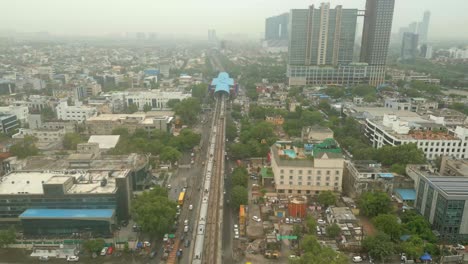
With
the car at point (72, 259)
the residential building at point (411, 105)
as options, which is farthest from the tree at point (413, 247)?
the residential building at point (411, 105)

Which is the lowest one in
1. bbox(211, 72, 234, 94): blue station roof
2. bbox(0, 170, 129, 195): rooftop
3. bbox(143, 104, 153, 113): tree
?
bbox(143, 104, 153, 113): tree

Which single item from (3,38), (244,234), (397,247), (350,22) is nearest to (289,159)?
(244,234)

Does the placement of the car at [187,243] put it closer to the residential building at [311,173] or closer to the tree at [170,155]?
the residential building at [311,173]

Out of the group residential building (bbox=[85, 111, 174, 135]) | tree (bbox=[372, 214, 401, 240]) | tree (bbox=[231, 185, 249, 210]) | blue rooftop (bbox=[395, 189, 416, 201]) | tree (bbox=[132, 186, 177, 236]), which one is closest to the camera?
tree (bbox=[372, 214, 401, 240])

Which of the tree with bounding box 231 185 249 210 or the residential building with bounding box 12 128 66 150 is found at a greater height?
the residential building with bounding box 12 128 66 150

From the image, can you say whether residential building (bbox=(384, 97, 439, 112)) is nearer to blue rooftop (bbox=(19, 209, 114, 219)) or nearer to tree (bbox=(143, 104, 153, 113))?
tree (bbox=(143, 104, 153, 113))

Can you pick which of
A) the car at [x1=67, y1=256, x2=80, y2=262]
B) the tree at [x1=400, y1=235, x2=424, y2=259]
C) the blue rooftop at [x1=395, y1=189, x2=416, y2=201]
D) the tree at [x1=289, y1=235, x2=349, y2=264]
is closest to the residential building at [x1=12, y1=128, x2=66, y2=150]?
the car at [x1=67, y1=256, x2=80, y2=262]

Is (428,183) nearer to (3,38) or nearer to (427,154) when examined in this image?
(427,154)
